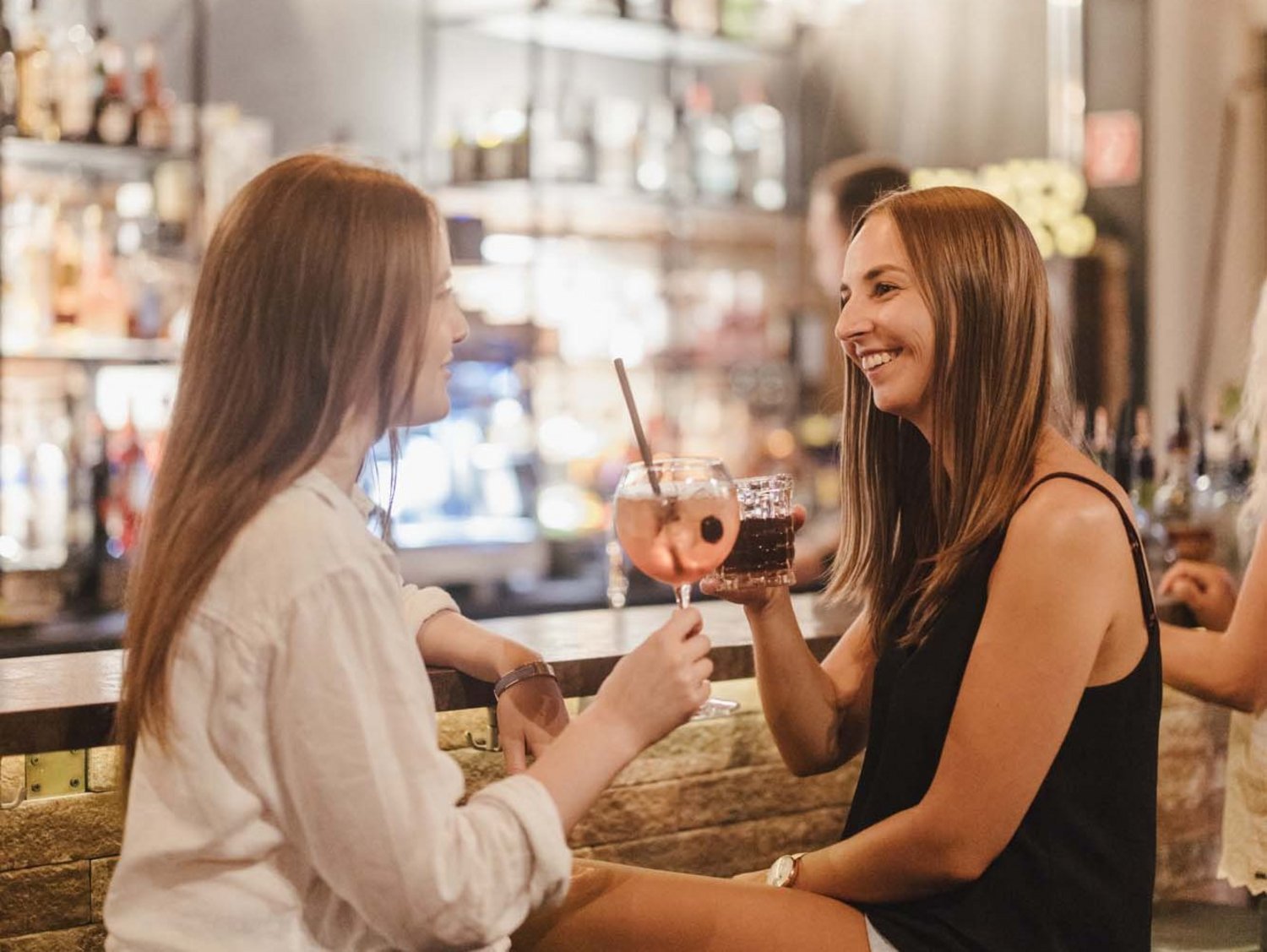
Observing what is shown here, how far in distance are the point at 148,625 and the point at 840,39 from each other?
6105 mm

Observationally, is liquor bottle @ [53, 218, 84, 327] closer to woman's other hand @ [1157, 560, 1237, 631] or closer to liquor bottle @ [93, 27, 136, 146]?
liquor bottle @ [93, 27, 136, 146]

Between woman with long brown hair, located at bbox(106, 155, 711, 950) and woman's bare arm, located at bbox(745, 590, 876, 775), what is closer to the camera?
woman with long brown hair, located at bbox(106, 155, 711, 950)

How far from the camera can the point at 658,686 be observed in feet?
4.57

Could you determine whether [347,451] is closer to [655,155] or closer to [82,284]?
[82,284]

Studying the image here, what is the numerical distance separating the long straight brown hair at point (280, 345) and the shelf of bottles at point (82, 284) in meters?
2.99

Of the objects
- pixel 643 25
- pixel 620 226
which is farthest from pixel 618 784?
pixel 620 226

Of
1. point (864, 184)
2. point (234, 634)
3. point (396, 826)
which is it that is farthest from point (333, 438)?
point (864, 184)


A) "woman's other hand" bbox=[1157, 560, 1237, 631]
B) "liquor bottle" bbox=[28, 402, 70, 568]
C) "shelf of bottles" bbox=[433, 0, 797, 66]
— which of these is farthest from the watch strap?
"shelf of bottles" bbox=[433, 0, 797, 66]

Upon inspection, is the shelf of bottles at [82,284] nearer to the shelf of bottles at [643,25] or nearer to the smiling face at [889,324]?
the shelf of bottles at [643,25]

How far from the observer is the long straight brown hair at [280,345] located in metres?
1.32

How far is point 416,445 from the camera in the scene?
5.08m

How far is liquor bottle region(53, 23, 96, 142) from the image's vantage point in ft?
13.9

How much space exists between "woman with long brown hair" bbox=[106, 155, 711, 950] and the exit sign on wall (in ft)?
18.2

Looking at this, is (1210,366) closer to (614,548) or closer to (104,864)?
(614,548)
